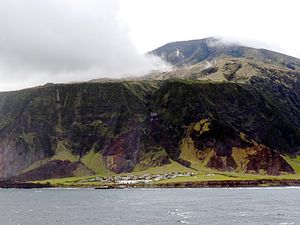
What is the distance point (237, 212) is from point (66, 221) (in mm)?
46461

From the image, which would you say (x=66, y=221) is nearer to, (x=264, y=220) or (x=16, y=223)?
(x=16, y=223)

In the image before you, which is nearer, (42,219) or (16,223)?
(16,223)

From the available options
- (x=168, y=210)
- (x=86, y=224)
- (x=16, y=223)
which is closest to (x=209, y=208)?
(x=168, y=210)

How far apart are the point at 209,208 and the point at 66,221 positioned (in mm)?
48538

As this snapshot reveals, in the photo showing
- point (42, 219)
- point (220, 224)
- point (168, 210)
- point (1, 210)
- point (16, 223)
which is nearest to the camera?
point (220, 224)

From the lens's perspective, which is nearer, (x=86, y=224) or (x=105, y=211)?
(x=86, y=224)

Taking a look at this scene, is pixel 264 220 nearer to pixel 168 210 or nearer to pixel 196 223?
pixel 196 223

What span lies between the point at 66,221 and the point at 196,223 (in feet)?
112

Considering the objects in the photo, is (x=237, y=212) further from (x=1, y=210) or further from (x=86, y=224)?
(x=1, y=210)

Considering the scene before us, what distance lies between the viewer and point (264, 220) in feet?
438

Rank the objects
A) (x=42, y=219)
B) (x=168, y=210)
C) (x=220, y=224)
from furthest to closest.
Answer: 1. (x=168, y=210)
2. (x=42, y=219)
3. (x=220, y=224)

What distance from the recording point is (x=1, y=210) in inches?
7343

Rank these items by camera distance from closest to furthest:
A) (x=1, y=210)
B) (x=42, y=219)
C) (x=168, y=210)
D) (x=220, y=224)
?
(x=220, y=224), (x=42, y=219), (x=168, y=210), (x=1, y=210)

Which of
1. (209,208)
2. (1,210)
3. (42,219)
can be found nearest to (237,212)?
(209,208)
